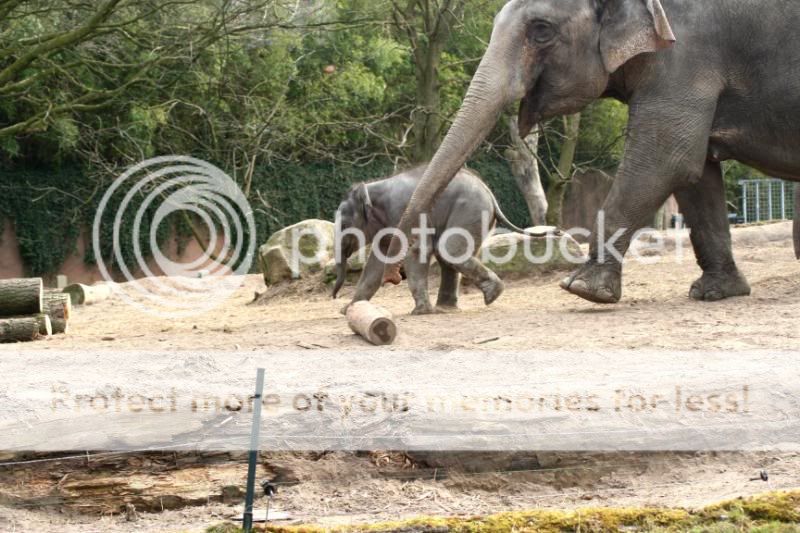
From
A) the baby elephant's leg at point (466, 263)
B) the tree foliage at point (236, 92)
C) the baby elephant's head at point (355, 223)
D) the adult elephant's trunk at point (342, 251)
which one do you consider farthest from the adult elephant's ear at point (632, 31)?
the tree foliage at point (236, 92)

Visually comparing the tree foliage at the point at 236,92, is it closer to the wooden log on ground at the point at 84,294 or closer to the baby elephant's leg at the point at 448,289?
the wooden log on ground at the point at 84,294

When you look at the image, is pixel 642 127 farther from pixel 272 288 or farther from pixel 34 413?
pixel 272 288

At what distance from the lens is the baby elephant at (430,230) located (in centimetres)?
1079

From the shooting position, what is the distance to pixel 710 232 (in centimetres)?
951

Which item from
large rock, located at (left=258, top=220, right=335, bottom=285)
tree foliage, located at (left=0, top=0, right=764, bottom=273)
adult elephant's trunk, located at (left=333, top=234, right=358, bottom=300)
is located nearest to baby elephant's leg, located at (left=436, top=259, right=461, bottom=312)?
adult elephant's trunk, located at (left=333, top=234, right=358, bottom=300)

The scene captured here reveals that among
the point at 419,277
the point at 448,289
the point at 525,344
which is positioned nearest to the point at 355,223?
the point at 419,277

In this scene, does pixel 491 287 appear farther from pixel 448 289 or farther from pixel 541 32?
pixel 541 32

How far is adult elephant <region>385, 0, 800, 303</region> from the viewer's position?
28.4 ft

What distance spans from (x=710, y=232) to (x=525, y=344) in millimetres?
2842

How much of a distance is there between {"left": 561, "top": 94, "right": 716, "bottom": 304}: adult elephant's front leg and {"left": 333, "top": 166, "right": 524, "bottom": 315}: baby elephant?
2156 millimetres

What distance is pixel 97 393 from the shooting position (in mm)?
6074

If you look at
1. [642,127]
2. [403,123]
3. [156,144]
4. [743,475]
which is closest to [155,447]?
[743,475]

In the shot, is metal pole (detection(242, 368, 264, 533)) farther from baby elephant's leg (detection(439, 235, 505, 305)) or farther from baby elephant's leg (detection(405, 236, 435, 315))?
baby elephant's leg (detection(439, 235, 505, 305))

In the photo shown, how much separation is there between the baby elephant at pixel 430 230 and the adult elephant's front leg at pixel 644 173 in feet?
7.07
